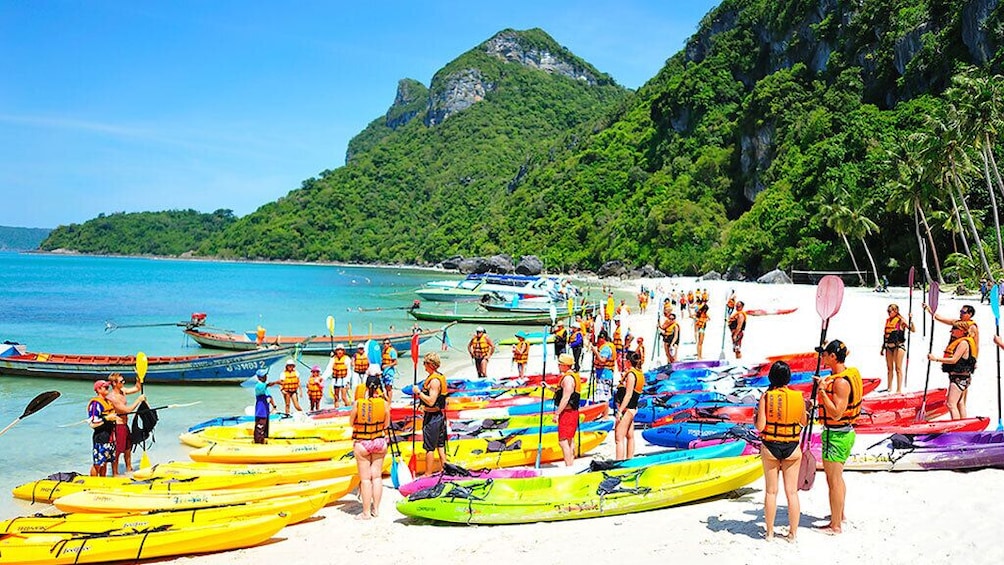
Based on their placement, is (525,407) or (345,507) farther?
(525,407)

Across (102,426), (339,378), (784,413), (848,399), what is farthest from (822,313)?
(339,378)

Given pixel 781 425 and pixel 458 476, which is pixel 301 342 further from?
pixel 781 425

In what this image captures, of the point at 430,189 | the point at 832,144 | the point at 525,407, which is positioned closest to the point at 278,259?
the point at 430,189

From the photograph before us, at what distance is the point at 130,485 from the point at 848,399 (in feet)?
30.1

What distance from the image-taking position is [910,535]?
7059 millimetres

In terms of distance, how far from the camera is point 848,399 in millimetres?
6520

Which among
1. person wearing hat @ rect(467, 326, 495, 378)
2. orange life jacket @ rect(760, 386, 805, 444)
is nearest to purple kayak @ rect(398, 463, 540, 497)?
orange life jacket @ rect(760, 386, 805, 444)

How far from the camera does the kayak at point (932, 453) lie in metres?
8.76

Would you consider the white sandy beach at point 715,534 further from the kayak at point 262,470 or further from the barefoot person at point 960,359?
the barefoot person at point 960,359

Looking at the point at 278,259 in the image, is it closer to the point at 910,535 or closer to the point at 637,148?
the point at 637,148

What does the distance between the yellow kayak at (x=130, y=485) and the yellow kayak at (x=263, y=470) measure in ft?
0.44

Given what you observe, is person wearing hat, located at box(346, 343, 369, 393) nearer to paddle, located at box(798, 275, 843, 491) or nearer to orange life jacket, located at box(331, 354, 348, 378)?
orange life jacket, located at box(331, 354, 348, 378)

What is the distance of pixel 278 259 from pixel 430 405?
188 m

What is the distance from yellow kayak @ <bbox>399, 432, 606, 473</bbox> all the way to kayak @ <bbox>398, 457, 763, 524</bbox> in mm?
1994
